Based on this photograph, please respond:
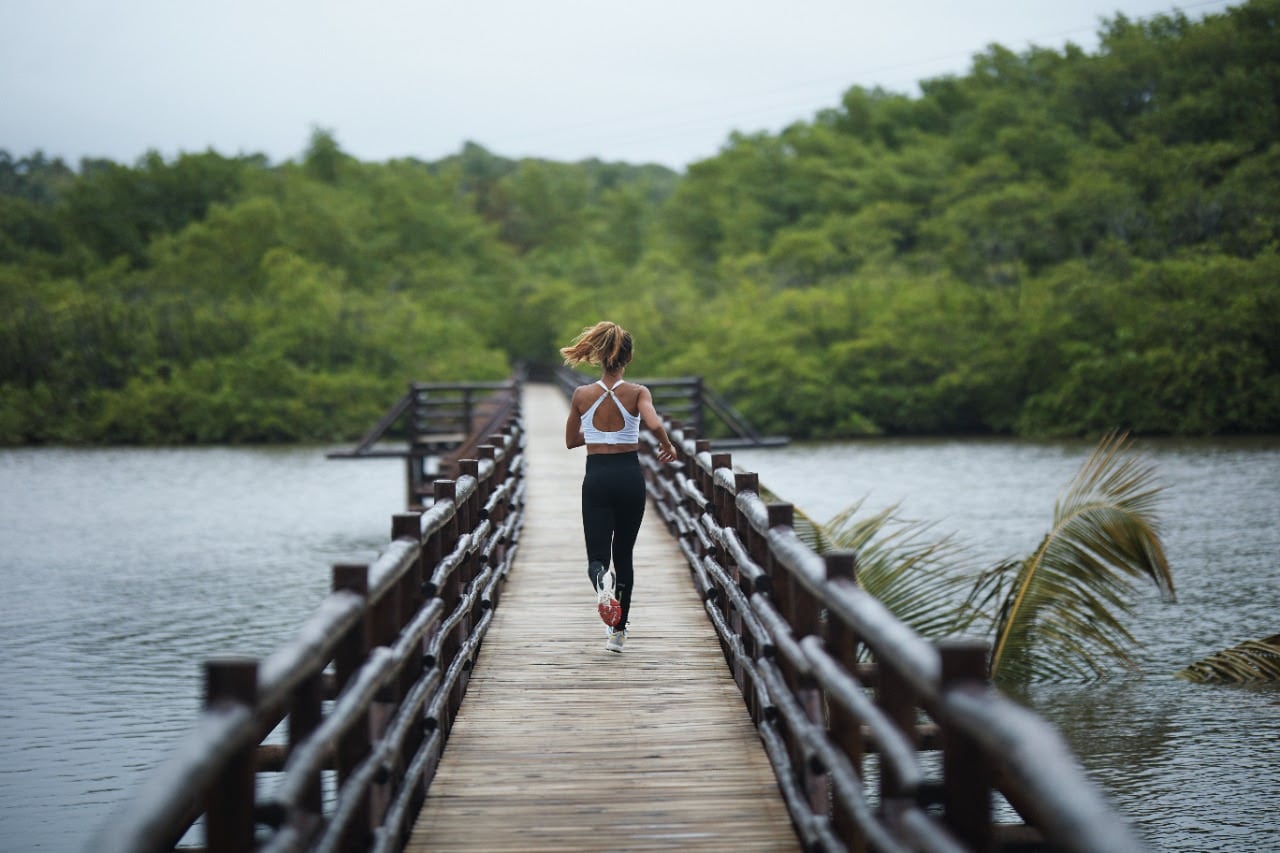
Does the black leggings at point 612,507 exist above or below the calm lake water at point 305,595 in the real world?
above

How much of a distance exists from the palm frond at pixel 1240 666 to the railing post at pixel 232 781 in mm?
9084

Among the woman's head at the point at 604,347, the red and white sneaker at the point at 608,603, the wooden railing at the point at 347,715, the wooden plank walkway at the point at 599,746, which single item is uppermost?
the woman's head at the point at 604,347

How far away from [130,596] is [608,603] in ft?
44.7

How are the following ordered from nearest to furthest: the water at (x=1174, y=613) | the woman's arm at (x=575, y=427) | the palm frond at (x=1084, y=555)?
the woman's arm at (x=575, y=427) < the palm frond at (x=1084, y=555) < the water at (x=1174, y=613)

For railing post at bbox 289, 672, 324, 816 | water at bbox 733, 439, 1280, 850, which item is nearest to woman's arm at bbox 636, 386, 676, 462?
railing post at bbox 289, 672, 324, 816

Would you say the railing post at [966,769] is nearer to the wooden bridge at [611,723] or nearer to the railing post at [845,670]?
the wooden bridge at [611,723]

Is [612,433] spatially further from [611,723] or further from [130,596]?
[130,596]

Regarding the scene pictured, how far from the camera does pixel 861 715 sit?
3479 mm

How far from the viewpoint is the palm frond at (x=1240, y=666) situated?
10.7 meters

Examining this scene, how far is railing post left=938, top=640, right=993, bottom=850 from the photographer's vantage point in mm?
2829

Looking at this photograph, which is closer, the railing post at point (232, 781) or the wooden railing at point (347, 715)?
the wooden railing at point (347, 715)

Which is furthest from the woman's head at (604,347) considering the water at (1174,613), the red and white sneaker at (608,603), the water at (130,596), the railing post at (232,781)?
the water at (1174,613)

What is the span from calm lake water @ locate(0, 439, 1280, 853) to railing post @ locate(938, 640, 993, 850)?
195 centimetres

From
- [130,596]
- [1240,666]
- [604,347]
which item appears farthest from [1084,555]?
[130,596]
